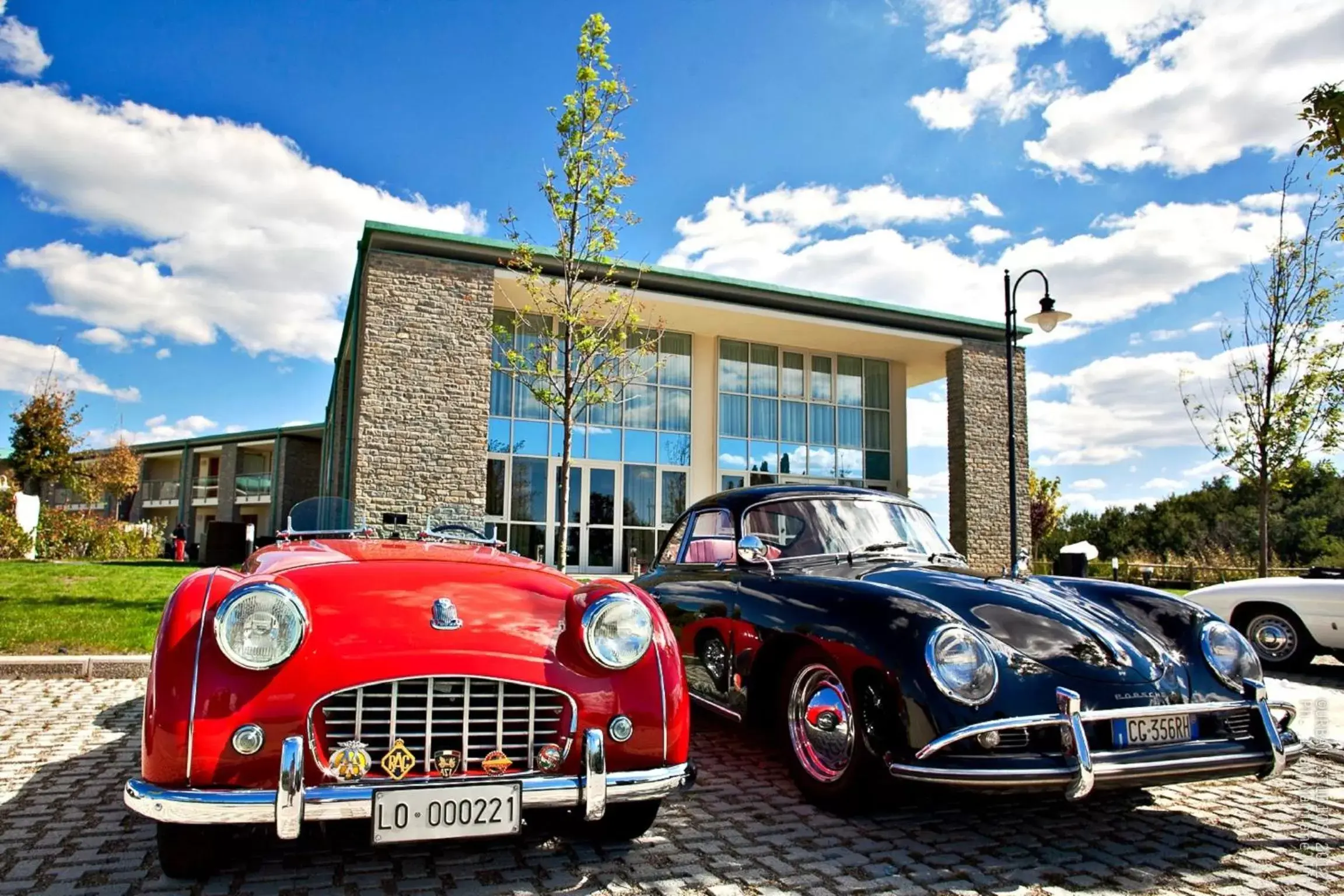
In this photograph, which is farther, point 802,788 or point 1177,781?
point 802,788

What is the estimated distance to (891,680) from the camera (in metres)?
3.15

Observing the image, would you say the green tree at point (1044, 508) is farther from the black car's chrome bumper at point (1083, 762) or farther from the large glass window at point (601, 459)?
the black car's chrome bumper at point (1083, 762)

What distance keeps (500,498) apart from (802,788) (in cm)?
1596

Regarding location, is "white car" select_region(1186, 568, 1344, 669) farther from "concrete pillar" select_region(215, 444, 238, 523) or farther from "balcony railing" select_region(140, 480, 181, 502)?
"balcony railing" select_region(140, 480, 181, 502)

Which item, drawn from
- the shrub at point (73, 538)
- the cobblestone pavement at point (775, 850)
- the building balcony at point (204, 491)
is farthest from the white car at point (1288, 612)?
the building balcony at point (204, 491)

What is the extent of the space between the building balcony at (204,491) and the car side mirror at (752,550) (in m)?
43.4

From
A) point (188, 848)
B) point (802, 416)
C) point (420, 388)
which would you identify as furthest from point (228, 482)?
point (188, 848)

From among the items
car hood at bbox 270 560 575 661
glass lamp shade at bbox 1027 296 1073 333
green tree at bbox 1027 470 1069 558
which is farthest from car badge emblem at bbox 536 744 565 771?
green tree at bbox 1027 470 1069 558

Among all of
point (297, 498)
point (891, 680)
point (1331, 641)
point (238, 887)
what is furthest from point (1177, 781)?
point (297, 498)

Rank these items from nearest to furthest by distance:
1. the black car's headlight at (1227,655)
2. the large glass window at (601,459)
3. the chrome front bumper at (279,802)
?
the chrome front bumper at (279,802)
the black car's headlight at (1227,655)
the large glass window at (601,459)

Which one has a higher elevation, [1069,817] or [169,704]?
[169,704]

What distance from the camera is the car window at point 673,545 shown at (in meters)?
5.44

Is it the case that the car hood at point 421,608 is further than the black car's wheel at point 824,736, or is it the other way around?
the black car's wheel at point 824,736

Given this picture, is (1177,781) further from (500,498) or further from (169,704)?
(500,498)
